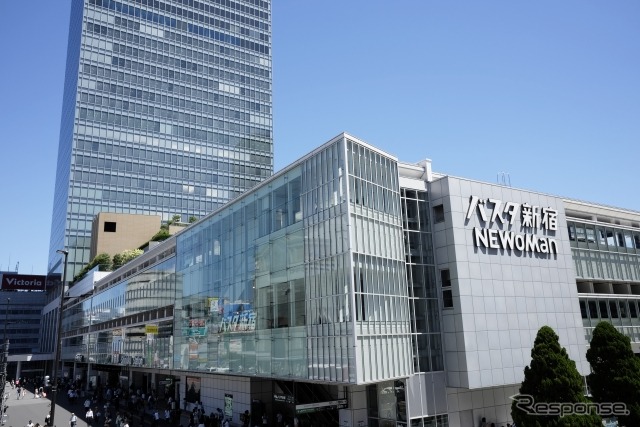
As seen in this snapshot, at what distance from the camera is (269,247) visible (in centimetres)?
3206

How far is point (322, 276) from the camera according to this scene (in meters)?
26.8

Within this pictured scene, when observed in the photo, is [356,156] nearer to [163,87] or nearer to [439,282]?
[439,282]

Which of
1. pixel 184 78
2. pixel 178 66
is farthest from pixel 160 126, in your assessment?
pixel 178 66

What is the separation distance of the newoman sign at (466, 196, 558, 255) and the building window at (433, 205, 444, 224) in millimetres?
1688

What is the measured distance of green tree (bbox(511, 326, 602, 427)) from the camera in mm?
21109

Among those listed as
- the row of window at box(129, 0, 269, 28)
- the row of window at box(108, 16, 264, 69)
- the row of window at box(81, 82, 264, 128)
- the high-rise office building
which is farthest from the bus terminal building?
the row of window at box(129, 0, 269, 28)

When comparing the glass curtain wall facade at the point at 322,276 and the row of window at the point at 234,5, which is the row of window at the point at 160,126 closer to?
the row of window at the point at 234,5

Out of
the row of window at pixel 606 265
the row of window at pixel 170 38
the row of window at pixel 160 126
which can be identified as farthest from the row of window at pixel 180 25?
the row of window at pixel 606 265

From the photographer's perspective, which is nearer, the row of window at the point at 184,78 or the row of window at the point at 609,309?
the row of window at the point at 609,309

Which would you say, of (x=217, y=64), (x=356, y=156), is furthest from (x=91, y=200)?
(x=356, y=156)

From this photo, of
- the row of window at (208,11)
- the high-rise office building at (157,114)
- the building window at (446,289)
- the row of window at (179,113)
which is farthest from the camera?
the row of window at (208,11)

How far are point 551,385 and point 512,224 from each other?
13829 mm

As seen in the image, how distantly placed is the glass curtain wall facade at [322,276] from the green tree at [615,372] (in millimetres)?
9778

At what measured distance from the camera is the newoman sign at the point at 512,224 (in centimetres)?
3183
